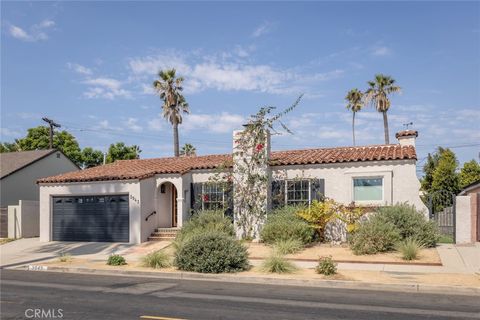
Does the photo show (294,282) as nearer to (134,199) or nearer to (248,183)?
(248,183)

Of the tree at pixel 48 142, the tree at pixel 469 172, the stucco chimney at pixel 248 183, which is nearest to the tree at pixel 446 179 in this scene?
the tree at pixel 469 172

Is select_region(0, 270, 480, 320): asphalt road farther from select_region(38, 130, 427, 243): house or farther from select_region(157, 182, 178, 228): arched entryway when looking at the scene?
select_region(157, 182, 178, 228): arched entryway

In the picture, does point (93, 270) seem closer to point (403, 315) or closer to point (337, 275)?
point (337, 275)

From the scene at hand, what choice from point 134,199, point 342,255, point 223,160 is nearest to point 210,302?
point 342,255

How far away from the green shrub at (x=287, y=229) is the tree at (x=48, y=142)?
32.0 metres

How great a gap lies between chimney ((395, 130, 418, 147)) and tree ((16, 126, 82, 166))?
34.1 meters

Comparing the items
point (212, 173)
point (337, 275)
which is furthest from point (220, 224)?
point (337, 275)

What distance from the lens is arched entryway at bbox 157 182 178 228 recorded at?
2300cm

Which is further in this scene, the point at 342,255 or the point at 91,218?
the point at 91,218

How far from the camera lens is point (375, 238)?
16.4 metres

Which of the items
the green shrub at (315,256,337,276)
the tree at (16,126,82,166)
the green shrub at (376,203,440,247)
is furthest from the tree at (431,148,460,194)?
the tree at (16,126,82,166)

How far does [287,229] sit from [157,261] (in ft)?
18.6

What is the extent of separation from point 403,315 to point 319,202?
11.0 m

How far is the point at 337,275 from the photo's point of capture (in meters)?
12.9
